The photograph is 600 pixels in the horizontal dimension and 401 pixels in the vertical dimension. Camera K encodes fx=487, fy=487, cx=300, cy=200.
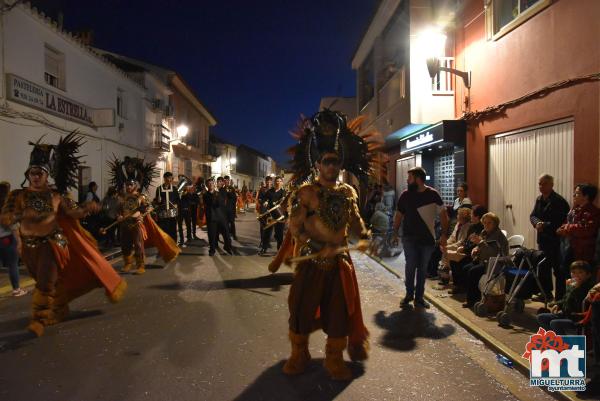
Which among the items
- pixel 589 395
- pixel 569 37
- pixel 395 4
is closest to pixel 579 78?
pixel 569 37

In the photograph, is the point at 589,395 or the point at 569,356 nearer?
the point at 589,395

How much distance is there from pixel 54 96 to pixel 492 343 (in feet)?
45.2

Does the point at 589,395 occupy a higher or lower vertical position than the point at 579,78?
lower

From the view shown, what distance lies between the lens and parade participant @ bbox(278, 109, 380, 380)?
13.7ft

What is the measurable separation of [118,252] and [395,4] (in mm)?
11536

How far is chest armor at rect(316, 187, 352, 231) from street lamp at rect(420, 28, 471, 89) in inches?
319

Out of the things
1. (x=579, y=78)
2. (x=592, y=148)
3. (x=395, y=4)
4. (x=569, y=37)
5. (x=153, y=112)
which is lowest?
(x=592, y=148)

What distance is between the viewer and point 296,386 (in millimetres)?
4008

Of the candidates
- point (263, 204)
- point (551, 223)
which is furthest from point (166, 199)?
point (551, 223)

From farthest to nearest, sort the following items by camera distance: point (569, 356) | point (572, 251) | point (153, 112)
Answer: point (153, 112)
point (572, 251)
point (569, 356)

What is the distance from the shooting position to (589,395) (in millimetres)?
3746

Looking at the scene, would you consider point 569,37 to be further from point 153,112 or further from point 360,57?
point 153,112

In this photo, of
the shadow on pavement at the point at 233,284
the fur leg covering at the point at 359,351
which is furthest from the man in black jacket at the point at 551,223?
the shadow on pavement at the point at 233,284

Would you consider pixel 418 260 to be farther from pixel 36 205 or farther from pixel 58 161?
pixel 58 161
